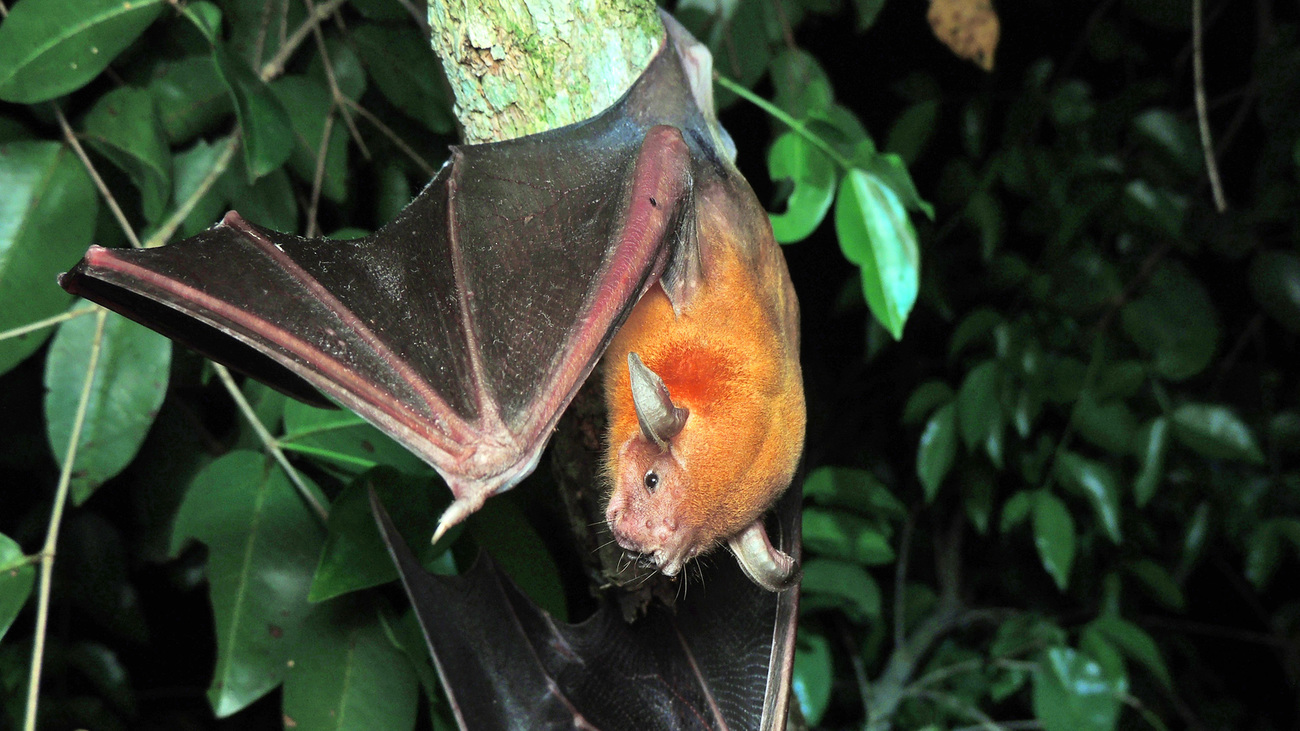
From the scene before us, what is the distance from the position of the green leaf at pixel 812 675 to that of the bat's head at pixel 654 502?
97 cm

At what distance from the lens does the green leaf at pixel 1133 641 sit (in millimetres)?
2365

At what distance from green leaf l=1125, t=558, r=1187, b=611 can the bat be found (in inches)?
72.3

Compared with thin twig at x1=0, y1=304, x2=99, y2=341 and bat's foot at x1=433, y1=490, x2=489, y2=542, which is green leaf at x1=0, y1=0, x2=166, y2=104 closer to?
thin twig at x1=0, y1=304, x2=99, y2=341

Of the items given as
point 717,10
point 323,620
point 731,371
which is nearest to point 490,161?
point 731,371

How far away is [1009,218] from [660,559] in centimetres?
256

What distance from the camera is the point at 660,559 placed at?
4.16 feet

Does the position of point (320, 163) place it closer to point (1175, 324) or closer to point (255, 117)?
point (255, 117)

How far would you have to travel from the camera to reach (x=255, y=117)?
1356mm

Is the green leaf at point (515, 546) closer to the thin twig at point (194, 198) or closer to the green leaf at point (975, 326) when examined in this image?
the thin twig at point (194, 198)

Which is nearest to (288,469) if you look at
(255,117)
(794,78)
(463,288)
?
(463,288)

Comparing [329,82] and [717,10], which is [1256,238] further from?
[329,82]

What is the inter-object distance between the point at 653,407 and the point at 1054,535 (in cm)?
163

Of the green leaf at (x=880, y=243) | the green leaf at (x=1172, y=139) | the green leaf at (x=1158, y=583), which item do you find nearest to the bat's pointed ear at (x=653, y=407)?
the green leaf at (x=880, y=243)

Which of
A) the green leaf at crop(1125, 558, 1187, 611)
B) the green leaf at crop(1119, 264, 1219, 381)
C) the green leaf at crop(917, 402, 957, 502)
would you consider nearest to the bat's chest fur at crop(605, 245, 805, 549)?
the green leaf at crop(917, 402, 957, 502)
